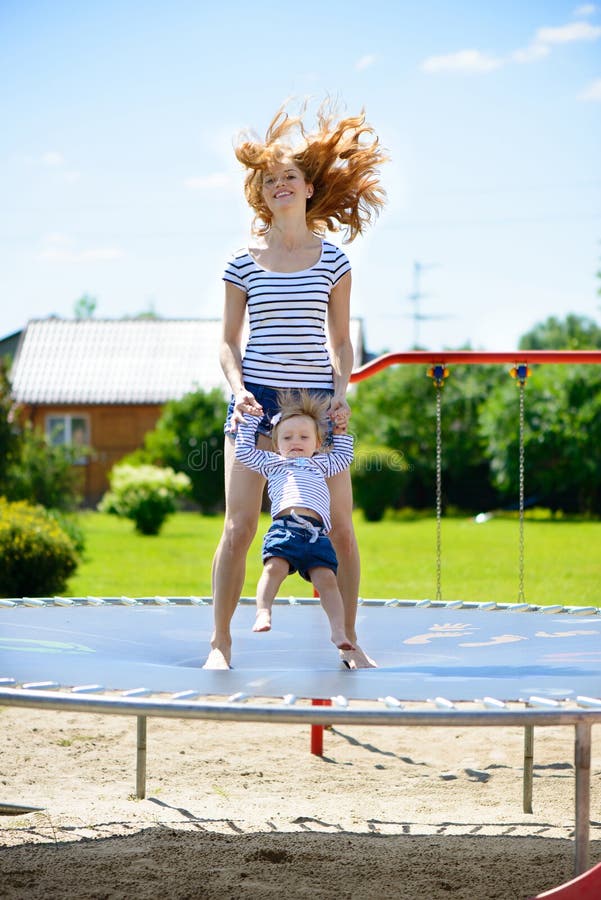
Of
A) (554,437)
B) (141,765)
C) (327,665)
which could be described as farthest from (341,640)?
(554,437)

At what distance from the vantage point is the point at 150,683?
243 cm

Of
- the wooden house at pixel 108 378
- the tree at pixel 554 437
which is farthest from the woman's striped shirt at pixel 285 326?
the wooden house at pixel 108 378

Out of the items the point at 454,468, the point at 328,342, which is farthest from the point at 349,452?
the point at 454,468

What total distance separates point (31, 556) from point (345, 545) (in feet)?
15.7

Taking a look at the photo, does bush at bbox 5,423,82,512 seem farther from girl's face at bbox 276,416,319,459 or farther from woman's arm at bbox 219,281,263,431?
girl's face at bbox 276,416,319,459

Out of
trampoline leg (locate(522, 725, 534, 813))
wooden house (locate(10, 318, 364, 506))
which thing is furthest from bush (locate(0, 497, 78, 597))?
wooden house (locate(10, 318, 364, 506))

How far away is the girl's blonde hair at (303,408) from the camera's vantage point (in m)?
2.83

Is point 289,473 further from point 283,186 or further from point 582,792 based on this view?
point 582,792

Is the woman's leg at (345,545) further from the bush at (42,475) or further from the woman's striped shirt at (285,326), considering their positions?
the bush at (42,475)

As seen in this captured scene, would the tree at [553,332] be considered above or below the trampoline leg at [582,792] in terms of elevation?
above

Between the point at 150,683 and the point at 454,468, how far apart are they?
17989mm

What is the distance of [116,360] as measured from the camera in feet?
79.0

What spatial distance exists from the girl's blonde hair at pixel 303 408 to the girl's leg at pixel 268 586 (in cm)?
30

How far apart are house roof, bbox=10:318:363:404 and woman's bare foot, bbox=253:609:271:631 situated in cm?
1911
